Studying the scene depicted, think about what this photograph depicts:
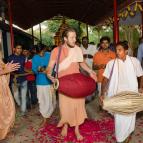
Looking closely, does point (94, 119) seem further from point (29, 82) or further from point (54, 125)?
point (29, 82)

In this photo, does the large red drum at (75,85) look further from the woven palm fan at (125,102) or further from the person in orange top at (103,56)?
the person in orange top at (103,56)

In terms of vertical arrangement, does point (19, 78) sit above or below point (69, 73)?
below

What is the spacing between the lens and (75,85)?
625 cm

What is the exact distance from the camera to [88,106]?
1016 centimetres

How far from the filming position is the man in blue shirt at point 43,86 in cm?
810

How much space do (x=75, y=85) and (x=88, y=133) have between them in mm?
1273

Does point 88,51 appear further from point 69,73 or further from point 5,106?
point 5,106

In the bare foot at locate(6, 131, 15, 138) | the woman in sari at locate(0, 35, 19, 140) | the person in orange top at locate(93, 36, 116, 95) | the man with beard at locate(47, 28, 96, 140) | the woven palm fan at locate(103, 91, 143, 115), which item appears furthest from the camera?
the person in orange top at locate(93, 36, 116, 95)

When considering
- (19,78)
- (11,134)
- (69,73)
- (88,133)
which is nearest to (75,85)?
(69,73)

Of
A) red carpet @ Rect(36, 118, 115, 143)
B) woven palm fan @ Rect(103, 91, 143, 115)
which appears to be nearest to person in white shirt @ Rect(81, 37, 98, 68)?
red carpet @ Rect(36, 118, 115, 143)

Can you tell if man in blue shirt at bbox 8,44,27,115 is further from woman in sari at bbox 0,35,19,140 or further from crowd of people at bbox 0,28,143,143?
woman in sari at bbox 0,35,19,140


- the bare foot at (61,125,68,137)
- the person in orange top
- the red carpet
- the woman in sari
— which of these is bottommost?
the red carpet

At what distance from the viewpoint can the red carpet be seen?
263 inches

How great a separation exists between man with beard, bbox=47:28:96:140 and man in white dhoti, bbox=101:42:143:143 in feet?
1.62
